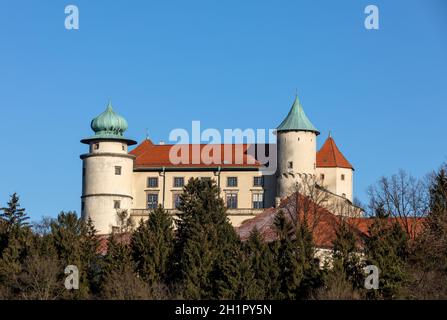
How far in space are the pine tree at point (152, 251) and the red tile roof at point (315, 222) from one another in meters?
8.32

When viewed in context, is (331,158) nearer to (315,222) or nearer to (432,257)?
(315,222)

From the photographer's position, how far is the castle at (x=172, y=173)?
342 feet

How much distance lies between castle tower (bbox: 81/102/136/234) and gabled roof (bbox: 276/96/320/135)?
39.3 ft

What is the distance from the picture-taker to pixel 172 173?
109 meters

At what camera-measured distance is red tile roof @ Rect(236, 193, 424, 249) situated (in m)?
78.2

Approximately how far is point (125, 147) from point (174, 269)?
41.7 metres

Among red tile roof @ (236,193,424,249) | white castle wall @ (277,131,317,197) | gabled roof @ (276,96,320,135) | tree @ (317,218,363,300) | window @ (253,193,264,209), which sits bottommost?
tree @ (317,218,363,300)

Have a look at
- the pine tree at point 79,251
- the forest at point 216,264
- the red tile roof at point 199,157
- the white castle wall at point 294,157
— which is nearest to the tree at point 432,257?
the forest at point 216,264

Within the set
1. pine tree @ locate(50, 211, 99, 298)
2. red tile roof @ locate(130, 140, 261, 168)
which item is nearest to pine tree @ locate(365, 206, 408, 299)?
pine tree @ locate(50, 211, 99, 298)

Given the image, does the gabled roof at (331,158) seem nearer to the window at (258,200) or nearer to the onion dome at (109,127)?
the window at (258,200)

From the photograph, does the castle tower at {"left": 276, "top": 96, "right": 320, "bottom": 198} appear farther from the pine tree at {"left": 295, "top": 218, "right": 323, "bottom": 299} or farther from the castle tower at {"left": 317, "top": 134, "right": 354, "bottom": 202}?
the pine tree at {"left": 295, "top": 218, "right": 323, "bottom": 299}
